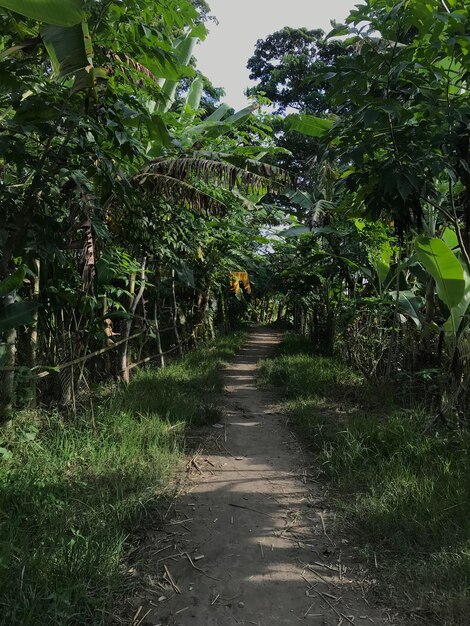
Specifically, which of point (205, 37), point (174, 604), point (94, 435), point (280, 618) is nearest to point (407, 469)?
point (280, 618)

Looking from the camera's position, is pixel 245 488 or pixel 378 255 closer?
pixel 245 488

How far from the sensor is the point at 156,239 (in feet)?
17.1

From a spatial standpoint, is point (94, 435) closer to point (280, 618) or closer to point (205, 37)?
point (280, 618)

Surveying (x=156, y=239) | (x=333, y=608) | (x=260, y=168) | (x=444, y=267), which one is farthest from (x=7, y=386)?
(x=444, y=267)

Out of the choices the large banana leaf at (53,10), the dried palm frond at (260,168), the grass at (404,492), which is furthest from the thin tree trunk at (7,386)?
the grass at (404,492)

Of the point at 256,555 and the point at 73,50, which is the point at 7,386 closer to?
the point at 256,555

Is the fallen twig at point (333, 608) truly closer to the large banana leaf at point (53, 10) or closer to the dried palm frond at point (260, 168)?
the large banana leaf at point (53, 10)

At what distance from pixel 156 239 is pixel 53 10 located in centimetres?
296

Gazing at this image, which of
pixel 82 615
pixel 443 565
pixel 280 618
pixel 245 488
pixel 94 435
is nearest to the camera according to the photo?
pixel 82 615

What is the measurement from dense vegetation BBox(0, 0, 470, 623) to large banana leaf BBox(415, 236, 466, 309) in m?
0.02

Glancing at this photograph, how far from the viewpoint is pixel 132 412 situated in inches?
194

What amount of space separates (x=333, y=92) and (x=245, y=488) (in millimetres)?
3486

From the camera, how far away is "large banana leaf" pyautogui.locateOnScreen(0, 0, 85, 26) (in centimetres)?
228

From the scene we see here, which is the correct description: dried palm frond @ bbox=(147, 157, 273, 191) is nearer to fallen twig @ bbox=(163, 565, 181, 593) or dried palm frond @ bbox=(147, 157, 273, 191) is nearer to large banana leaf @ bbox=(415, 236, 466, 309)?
large banana leaf @ bbox=(415, 236, 466, 309)
